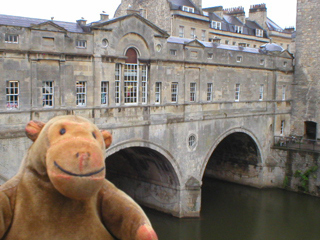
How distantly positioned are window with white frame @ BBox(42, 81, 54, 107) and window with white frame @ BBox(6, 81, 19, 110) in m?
1.01

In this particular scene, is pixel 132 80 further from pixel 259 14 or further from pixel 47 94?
pixel 259 14

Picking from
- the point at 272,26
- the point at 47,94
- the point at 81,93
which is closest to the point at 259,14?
the point at 272,26

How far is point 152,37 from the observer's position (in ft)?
59.7

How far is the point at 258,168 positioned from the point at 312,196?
3.72m

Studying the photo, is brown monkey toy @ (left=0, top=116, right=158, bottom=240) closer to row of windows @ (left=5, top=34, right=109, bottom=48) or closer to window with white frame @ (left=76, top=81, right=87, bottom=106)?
row of windows @ (left=5, top=34, right=109, bottom=48)

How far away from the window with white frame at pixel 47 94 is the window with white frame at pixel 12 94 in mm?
1013

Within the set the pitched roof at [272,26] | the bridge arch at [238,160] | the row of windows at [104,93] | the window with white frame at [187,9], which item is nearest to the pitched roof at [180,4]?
the window with white frame at [187,9]

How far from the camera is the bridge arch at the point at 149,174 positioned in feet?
64.9

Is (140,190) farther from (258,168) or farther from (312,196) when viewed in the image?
(312,196)

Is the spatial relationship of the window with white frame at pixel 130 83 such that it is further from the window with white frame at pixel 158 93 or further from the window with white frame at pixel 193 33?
the window with white frame at pixel 193 33

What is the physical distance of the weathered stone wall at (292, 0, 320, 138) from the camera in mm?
27172

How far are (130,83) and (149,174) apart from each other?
615 centimetres

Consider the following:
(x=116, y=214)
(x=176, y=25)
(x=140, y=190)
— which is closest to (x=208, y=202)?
(x=140, y=190)

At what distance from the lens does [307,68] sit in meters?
27.9
